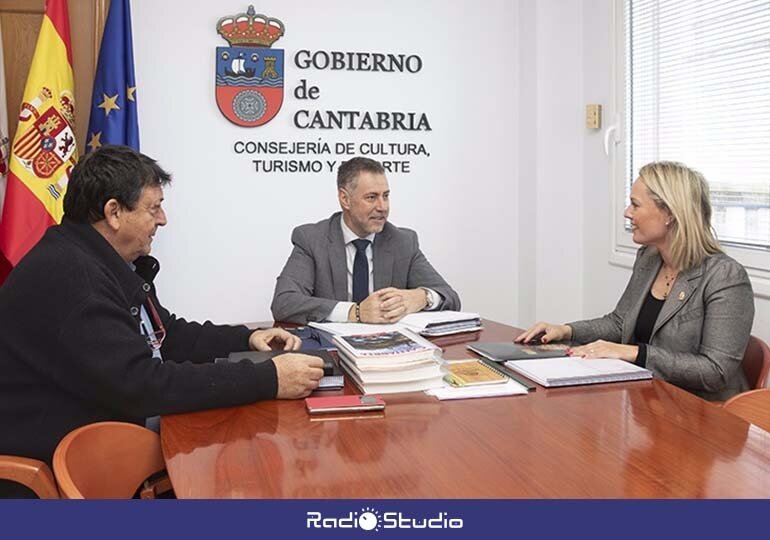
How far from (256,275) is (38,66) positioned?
1.40 m

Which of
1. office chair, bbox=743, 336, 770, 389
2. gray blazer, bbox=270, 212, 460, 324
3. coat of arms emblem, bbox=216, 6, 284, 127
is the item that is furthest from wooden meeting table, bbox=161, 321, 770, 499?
coat of arms emblem, bbox=216, 6, 284, 127

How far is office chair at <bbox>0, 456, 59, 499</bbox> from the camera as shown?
4.76ft

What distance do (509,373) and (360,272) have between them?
1.21 metres

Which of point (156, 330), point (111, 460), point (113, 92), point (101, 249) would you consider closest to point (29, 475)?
point (111, 460)

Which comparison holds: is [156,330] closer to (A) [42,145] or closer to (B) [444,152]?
(A) [42,145]

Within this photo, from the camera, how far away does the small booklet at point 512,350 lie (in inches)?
80.7

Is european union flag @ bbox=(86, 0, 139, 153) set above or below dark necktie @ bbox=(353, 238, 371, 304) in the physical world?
above

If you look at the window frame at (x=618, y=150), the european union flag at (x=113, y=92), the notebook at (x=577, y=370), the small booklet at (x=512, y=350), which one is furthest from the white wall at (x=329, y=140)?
the notebook at (x=577, y=370)

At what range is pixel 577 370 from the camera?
6.17 ft

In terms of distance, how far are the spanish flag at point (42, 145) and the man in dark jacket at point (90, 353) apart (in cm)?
158

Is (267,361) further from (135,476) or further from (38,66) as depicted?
(38,66)

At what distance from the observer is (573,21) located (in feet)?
13.4

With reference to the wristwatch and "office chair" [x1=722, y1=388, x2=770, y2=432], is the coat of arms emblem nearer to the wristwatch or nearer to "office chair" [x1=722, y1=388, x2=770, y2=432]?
the wristwatch

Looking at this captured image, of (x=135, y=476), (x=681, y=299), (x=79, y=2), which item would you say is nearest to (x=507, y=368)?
(x=681, y=299)
